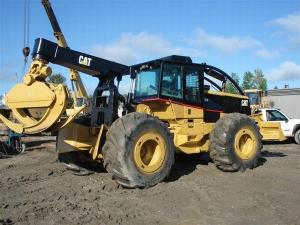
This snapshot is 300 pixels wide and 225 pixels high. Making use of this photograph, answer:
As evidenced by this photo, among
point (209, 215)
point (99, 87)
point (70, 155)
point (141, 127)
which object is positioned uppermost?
point (99, 87)

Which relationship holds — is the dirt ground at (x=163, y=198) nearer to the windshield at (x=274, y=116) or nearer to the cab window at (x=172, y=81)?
the cab window at (x=172, y=81)

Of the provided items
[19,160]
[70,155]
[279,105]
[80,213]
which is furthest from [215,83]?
[279,105]

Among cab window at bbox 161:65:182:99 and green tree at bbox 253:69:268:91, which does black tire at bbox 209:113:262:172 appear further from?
green tree at bbox 253:69:268:91

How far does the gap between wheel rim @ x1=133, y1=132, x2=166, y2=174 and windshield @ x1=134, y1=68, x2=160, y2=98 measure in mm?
1496

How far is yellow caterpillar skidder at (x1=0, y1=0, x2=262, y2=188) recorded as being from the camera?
7480 mm

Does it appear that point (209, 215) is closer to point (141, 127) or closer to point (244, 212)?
point (244, 212)

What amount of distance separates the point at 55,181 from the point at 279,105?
26.1 m

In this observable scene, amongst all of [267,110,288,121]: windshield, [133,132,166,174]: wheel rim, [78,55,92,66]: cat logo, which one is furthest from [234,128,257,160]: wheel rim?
[267,110,288,121]: windshield

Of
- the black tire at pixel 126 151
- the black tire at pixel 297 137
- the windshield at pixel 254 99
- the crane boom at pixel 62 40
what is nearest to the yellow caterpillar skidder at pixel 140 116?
the black tire at pixel 126 151

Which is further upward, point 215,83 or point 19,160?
point 215,83

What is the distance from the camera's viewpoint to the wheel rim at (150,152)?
7734 millimetres

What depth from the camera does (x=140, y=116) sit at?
788cm

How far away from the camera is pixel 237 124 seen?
972 centimetres

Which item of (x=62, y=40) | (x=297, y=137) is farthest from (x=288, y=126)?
(x=62, y=40)
